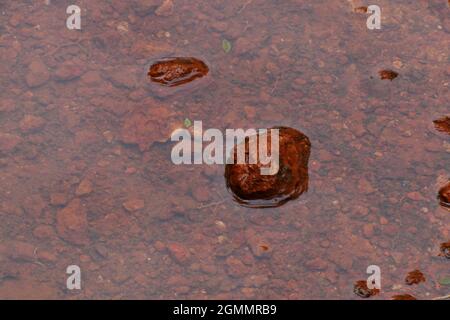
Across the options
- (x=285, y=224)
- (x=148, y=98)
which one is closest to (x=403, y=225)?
(x=285, y=224)

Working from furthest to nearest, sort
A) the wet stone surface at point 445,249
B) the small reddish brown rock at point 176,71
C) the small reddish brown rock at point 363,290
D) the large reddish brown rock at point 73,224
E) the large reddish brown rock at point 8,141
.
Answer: the small reddish brown rock at point 176,71
the large reddish brown rock at point 8,141
the large reddish brown rock at point 73,224
the wet stone surface at point 445,249
the small reddish brown rock at point 363,290

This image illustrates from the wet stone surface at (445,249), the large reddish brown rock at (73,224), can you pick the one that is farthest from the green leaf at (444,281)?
the large reddish brown rock at (73,224)

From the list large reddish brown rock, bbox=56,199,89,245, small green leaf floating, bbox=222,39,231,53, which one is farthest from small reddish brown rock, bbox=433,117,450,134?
large reddish brown rock, bbox=56,199,89,245

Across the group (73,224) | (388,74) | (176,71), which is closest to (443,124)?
(388,74)

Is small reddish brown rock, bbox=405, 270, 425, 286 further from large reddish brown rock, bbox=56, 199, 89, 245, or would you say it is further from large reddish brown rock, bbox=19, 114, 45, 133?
large reddish brown rock, bbox=19, 114, 45, 133

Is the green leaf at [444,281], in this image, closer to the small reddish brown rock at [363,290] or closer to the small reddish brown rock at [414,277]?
the small reddish brown rock at [414,277]

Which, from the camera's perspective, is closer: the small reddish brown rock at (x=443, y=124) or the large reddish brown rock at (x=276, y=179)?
the large reddish brown rock at (x=276, y=179)
